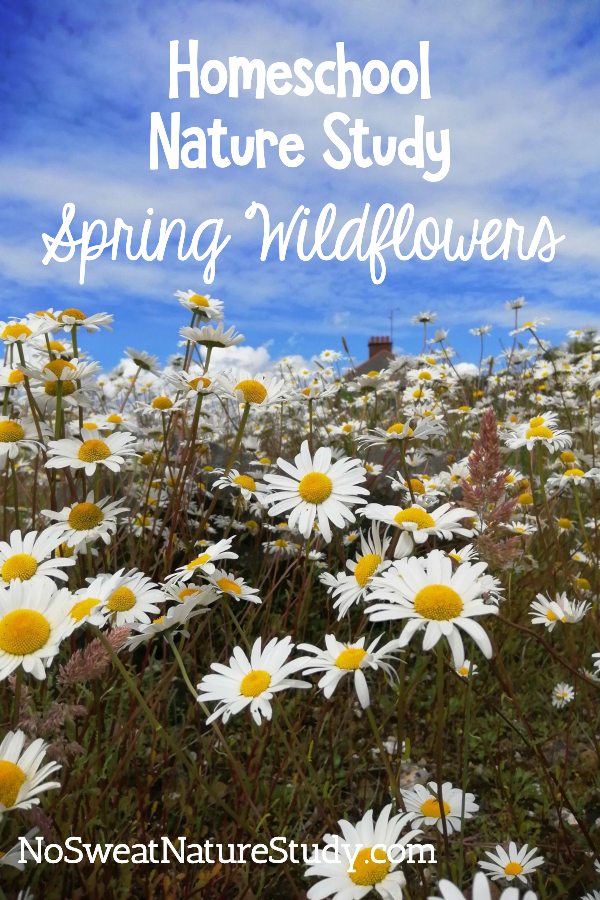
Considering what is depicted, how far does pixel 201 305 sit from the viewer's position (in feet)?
9.57

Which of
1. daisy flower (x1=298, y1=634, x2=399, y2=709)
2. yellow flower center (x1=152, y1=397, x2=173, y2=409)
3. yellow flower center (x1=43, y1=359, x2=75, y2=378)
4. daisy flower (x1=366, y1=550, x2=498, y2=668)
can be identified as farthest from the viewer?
yellow flower center (x1=152, y1=397, x2=173, y2=409)

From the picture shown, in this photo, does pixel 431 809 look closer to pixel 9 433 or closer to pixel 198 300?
pixel 9 433

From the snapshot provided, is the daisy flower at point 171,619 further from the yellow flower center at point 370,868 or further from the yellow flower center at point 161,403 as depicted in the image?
the yellow flower center at point 161,403

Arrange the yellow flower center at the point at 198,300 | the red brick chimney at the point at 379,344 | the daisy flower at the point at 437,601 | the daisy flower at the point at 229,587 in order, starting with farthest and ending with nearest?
the red brick chimney at the point at 379,344 → the yellow flower center at the point at 198,300 → the daisy flower at the point at 229,587 → the daisy flower at the point at 437,601

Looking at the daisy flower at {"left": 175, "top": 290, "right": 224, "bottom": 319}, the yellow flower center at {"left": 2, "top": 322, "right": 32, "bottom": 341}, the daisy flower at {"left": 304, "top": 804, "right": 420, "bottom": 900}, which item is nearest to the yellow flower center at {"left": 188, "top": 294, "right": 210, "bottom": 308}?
the daisy flower at {"left": 175, "top": 290, "right": 224, "bottom": 319}

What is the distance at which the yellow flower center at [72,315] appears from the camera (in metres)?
2.64

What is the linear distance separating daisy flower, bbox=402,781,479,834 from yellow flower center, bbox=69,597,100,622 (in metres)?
0.94

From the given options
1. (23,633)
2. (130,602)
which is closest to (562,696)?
(130,602)

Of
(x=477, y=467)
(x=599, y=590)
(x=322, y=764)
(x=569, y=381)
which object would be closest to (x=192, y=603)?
(x=477, y=467)

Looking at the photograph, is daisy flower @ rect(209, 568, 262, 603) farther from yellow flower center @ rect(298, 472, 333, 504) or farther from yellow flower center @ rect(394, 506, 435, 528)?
yellow flower center @ rect(394, 506, 435, 528)

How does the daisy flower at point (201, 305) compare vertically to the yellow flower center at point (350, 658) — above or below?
above

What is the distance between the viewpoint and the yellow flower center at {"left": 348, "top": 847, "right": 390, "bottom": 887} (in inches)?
48.6

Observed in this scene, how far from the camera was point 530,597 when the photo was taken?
332cm

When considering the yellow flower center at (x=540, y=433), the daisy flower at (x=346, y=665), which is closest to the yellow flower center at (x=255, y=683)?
the daisy flower at (x=346, y=665)
